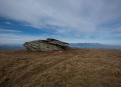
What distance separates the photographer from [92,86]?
675cm

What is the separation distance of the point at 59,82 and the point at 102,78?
12.2 feet

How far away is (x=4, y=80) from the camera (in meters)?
8.47

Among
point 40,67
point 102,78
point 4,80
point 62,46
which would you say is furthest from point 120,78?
point 62,46

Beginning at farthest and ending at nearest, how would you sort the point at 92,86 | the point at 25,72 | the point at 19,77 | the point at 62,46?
the point at 62,46 → the point at 25,72 → the point at 19,77 → the point at 92,86

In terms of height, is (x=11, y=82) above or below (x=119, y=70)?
below

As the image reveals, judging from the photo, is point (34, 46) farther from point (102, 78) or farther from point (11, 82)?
point (102, 78)

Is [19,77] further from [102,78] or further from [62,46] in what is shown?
[62,46]

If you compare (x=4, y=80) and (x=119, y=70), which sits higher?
(x=119, y=70)

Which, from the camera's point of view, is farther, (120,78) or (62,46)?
(62,46)

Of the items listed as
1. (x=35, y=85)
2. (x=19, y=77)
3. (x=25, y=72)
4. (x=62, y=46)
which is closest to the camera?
(x=35, y=85)

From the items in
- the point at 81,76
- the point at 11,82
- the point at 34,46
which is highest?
the point at 34,46

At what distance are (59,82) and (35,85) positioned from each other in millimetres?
2003

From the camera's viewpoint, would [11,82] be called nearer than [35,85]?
No

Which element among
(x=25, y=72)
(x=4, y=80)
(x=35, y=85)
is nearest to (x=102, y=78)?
(x=35, y=85)
